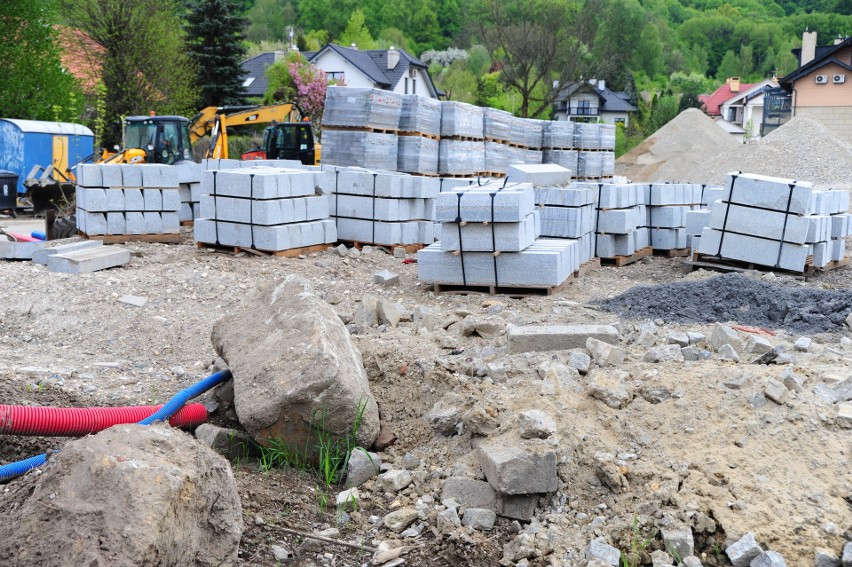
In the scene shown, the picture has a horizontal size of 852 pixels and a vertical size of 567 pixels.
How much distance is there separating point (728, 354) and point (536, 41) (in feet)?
145

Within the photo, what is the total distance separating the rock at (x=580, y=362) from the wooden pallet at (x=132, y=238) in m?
11.6

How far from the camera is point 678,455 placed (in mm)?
5324

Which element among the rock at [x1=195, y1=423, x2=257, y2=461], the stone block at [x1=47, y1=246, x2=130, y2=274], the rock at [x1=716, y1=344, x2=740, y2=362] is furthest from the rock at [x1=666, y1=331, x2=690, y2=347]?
the stone block at [x1=47, y1=246, x2=130, y2=274]

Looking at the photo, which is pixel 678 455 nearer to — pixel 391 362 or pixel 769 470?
pixel 769 470

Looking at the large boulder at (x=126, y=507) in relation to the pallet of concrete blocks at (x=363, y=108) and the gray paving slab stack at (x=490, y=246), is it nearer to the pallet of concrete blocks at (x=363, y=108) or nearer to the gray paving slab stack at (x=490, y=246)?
the gray paving slab stack at (x=490, y=246)

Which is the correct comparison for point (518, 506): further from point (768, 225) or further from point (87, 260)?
point (768, 225)

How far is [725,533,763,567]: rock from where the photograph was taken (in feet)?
15.0

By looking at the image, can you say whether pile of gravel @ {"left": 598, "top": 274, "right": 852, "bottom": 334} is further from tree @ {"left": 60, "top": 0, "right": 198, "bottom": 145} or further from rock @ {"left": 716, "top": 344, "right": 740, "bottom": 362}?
tree @ {"left": 60, "top": 0, "right": 198, "bottom": 145}

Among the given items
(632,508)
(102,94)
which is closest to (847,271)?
(632,508)

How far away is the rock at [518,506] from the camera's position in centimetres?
506

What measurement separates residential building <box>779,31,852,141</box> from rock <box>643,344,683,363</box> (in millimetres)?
43683

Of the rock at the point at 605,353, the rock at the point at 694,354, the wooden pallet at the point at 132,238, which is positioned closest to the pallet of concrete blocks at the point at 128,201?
the wooden pallet at the point at 132,238

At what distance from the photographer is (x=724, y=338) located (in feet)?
24.7

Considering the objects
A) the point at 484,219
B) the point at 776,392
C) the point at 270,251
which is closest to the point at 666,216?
the point at 484,219
